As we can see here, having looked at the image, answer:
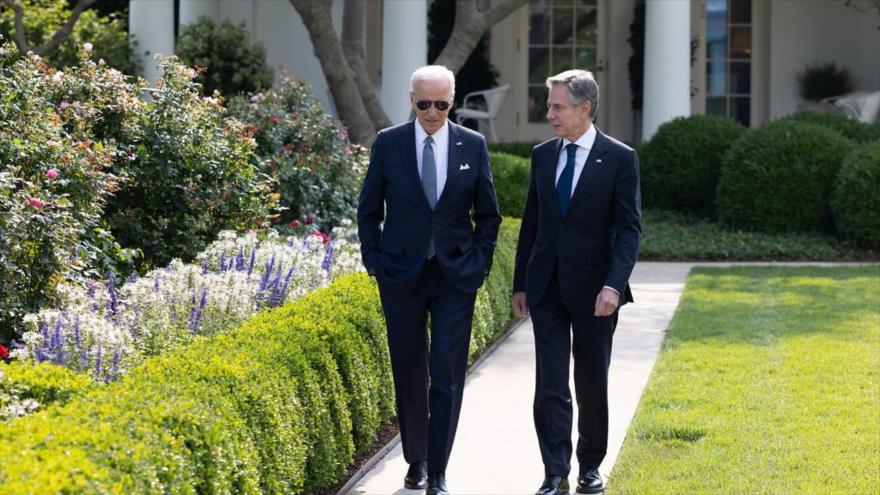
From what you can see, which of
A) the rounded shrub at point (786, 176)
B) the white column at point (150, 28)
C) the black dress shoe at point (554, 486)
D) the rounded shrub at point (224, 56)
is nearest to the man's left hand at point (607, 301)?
the black dress shoe at point (554, 486)

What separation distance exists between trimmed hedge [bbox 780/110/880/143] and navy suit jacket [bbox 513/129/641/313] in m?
10.7

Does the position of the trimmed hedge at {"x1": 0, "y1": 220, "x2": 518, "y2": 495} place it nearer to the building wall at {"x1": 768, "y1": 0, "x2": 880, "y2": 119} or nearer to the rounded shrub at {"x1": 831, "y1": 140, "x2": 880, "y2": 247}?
the rounded shrub at {"x1": 831, "y1": 140, "x2": 880, "y2": 247}

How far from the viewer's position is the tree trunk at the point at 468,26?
46.0ft

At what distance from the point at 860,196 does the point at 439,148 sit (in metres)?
9.20

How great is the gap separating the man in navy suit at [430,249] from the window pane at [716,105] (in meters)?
16.5

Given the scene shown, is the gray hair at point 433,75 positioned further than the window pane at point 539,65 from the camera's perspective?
No

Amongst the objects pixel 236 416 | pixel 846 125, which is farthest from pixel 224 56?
pixel 236 416

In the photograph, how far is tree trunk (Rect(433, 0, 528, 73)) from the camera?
14.0 metres

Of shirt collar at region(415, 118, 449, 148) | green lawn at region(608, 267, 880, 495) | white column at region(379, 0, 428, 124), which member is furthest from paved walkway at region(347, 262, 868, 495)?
white column at region(379, 0, 428, 124)

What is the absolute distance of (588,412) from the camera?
5.20 meters

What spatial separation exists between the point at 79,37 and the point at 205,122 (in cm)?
979

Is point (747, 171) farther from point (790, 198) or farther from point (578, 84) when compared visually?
point (578, 84)

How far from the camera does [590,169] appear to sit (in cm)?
505

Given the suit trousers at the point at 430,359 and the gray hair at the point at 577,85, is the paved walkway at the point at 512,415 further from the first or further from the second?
the gray hair at the point at 577,85
